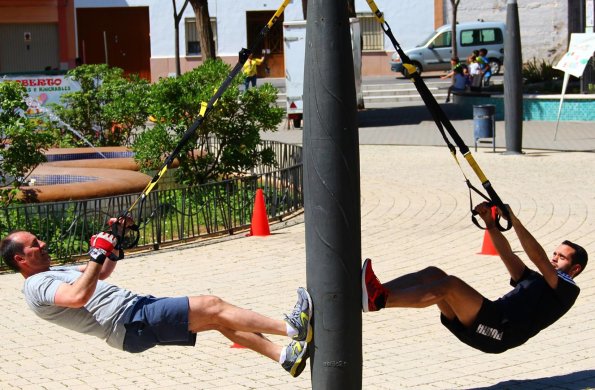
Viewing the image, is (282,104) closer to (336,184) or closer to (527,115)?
(527,115)

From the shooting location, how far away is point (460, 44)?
39.2 metres

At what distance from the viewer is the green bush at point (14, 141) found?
12117mm

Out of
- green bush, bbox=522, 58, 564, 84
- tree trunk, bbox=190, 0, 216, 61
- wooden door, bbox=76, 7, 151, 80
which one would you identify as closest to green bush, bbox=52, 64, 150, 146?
tree trunk, bbox=190, 0, 216, 61

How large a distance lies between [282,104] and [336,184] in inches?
1058

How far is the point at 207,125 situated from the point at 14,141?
3.07m

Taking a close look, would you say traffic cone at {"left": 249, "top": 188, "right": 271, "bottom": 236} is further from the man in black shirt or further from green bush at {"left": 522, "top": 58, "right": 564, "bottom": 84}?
green bush at {"left": 522, "top": 58, "right": 564, "bottom": 84}

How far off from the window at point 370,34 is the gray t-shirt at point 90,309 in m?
38.3

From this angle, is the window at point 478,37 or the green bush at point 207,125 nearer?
the green bush at point 207,125

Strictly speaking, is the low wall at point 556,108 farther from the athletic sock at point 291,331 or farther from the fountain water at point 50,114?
the athletic sock at point 291,331

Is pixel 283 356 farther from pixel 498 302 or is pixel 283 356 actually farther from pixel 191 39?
pixel 191 39

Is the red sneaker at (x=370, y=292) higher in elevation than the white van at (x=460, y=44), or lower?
lower

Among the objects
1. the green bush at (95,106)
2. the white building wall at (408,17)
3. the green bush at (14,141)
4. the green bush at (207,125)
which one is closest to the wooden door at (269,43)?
the white building wall at (408,17)

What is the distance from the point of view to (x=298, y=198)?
14469 mm

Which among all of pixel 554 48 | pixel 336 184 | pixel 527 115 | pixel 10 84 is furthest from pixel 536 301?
pixel 554 48
